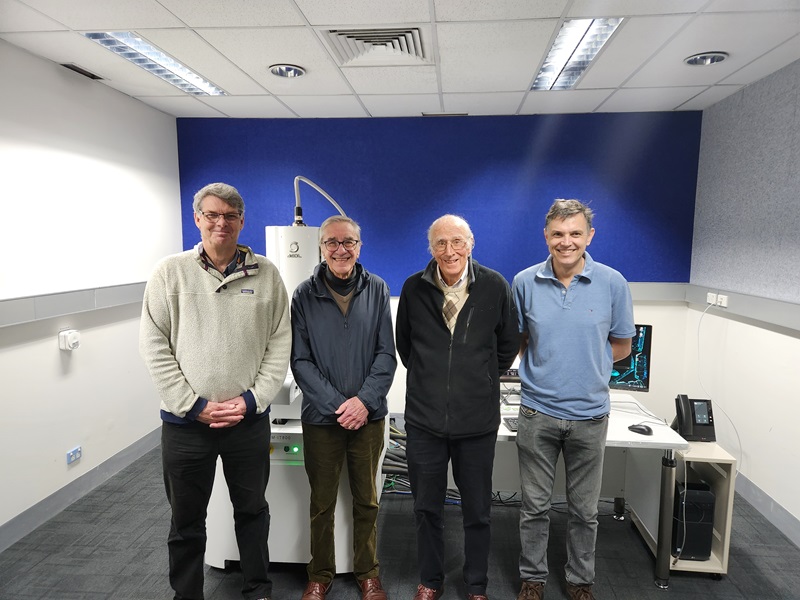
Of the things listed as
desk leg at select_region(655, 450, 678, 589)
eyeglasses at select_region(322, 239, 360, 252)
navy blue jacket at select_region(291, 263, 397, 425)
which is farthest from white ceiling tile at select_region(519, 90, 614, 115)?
desk leg at select_region(655, 450, 678, 589)

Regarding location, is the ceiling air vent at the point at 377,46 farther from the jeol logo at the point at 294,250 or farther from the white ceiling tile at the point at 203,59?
the jeol logo at the point at 294,250

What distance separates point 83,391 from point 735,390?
3.86 metres

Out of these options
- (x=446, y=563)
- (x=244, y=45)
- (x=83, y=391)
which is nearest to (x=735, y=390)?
(x=446, y=563)

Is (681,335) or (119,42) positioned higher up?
(119,42)

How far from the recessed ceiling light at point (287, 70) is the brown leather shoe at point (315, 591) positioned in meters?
2.45

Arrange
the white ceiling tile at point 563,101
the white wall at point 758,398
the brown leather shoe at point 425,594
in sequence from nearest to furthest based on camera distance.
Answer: the brown leather shoe at point 425,594 → the white wall at point 758,398 → the white ceiling tile at point 563,101

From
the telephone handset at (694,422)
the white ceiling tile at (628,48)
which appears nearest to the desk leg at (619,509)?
the telephone handset at (694,422)

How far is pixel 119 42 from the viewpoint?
7.63ft

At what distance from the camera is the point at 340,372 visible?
1776mm

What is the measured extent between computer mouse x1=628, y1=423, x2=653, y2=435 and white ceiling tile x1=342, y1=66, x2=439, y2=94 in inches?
79.6

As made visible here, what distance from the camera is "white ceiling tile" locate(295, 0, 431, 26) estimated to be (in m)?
1.90

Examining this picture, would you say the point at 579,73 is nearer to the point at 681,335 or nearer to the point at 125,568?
the point at 681,335

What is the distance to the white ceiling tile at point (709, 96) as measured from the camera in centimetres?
291

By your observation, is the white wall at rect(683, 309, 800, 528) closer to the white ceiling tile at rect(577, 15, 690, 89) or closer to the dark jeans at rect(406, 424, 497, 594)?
the white ceiling tile at rect(577, 15, 690, 89)
